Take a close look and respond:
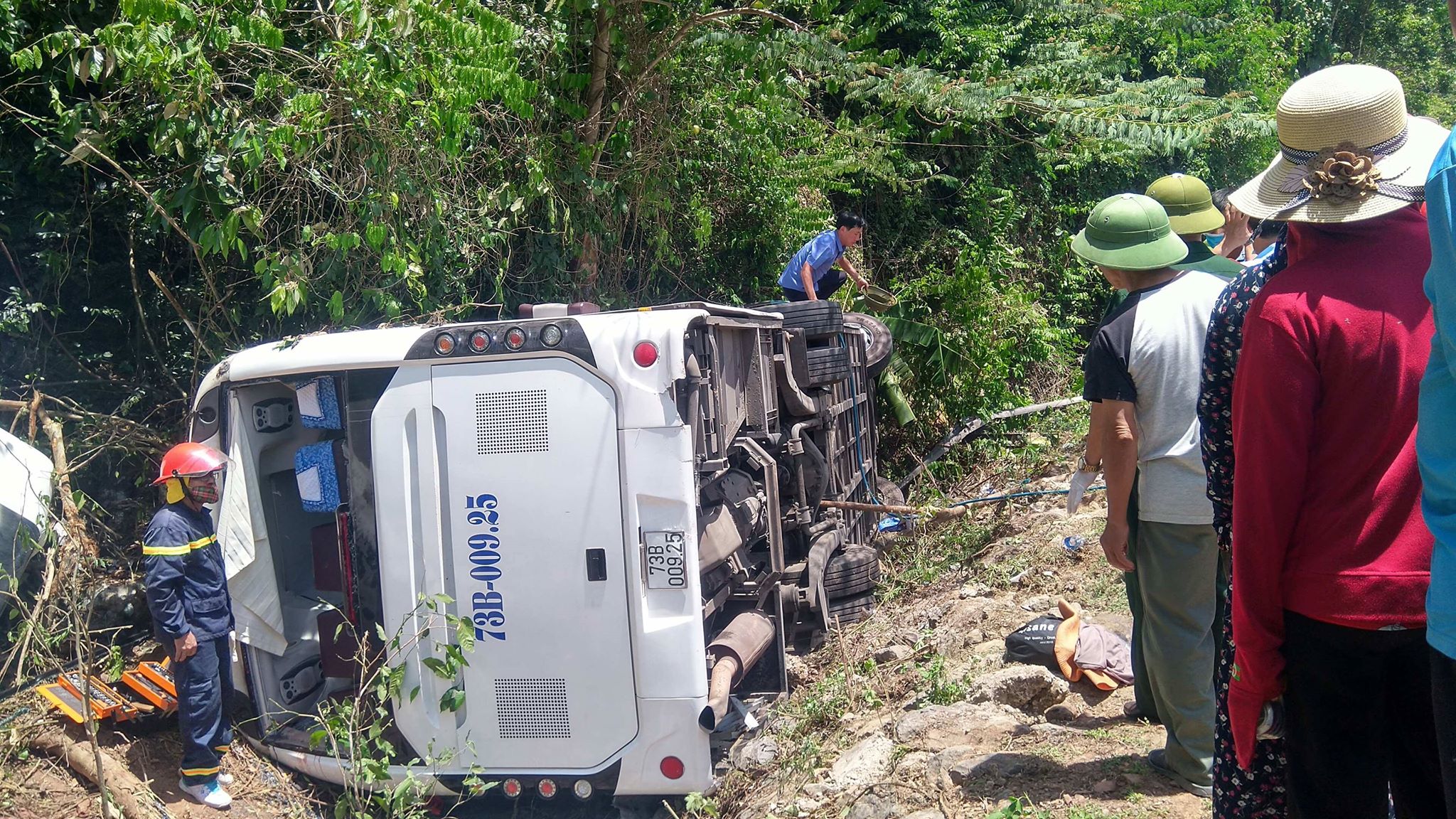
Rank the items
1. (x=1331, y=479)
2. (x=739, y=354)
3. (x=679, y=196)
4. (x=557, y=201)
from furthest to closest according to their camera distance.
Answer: (x=679, y=196) < (x=557, y=201) < (x=739, y=354) < (x=1331, y=479)

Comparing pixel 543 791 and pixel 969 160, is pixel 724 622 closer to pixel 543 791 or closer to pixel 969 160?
pixel 543 791

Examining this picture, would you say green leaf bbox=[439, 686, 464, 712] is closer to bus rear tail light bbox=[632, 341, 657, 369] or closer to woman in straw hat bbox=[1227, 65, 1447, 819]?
bus rear tail light bbox=[632, 341, 657, 369]

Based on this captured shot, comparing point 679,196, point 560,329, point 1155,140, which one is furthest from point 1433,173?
point 1155,140

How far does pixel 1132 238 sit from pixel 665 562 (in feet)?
7.06

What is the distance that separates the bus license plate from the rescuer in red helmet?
87.2 inches

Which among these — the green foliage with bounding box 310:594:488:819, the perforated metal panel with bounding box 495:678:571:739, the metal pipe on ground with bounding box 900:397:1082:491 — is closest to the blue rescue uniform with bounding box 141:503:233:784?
the green foliage with bounding box 310:594:488:819

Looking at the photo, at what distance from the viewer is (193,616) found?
16.3 feet

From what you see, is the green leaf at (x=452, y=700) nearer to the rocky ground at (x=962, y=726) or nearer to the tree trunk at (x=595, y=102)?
the rocky ground at (x=962, y=726)

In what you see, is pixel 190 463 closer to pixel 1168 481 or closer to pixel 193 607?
pixel 193 607

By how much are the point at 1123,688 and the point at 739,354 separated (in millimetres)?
2508

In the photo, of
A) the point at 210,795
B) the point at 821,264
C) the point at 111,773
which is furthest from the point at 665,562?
the point at 821,264

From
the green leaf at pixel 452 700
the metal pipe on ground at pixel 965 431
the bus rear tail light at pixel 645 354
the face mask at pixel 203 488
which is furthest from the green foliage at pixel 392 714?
the metal pipe on ground at pixel 965 431

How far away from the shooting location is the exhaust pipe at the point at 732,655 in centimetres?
423

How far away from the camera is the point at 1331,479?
7.16ft
